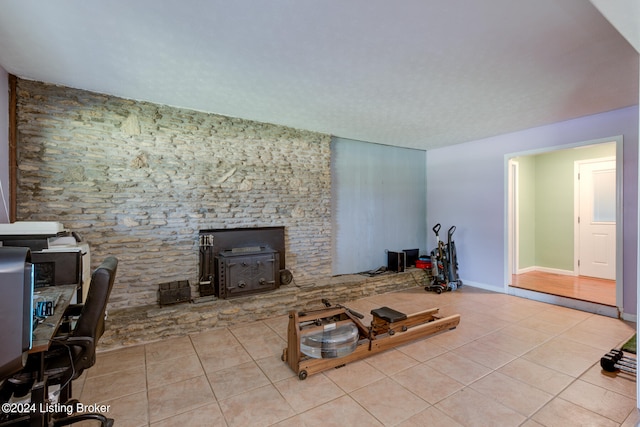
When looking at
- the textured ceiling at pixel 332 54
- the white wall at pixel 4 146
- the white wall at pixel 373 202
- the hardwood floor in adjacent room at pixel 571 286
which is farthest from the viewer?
the white wall at pixel 373 202

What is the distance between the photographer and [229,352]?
9.72 feet

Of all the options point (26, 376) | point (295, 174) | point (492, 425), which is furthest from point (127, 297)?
point (492, 425)

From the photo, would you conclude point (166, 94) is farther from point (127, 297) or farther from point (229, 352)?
point (229, 352)

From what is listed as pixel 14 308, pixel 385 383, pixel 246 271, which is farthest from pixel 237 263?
pixel 14 308

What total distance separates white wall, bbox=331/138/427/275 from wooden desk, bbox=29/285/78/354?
3676 millimetres

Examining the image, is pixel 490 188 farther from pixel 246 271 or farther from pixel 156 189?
pixel 156 189

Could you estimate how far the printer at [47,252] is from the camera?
91.0 inches

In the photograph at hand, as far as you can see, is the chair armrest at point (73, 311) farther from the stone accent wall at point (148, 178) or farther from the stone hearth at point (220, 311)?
the stone accent wall at point (148, 178)

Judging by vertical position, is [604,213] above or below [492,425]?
above

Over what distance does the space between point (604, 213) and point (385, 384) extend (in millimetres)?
5846

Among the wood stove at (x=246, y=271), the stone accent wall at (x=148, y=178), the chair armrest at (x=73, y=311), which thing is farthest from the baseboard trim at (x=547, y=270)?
the chair armrest at (x=73, y=311)

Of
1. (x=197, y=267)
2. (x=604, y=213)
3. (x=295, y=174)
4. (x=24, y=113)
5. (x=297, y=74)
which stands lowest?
(x=197, y=267)

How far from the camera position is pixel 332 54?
247 cm

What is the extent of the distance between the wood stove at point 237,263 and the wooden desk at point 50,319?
161 cm
